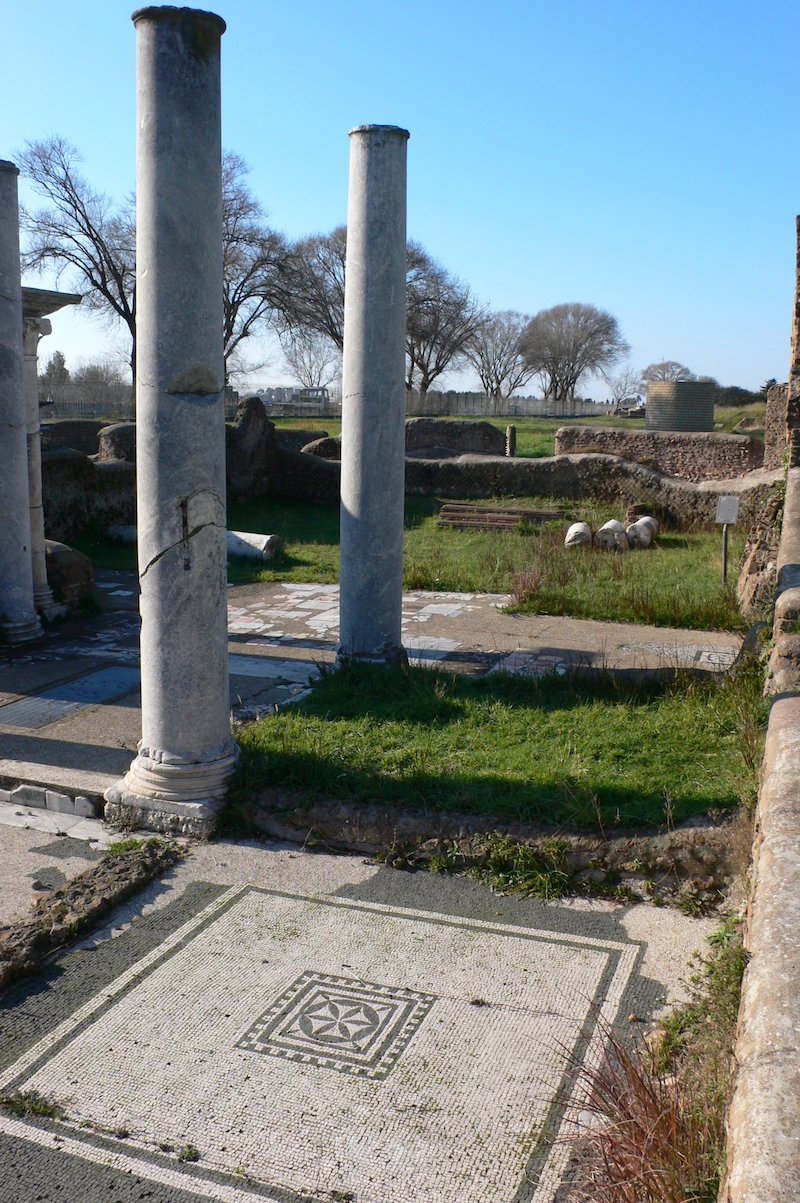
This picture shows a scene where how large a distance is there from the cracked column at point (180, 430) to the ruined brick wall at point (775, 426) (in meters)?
12.8

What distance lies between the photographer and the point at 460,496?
2017cm

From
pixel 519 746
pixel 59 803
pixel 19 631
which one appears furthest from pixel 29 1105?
pixel 19 631

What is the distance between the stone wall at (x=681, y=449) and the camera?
19906mm

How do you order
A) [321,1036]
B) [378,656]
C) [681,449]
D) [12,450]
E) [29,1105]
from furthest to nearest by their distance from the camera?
[681,449] < [12,450] < [378,656] < [321,1036] < [29,1105]

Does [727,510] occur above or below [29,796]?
above

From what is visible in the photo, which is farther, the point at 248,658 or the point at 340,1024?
the point at 248,658

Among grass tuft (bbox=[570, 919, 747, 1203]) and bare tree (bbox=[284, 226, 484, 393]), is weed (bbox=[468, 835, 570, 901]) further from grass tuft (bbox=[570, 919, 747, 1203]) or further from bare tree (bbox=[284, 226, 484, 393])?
bare tree (bbox=[284, 226, 484, 393])

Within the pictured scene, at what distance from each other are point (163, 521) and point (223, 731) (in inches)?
45.3

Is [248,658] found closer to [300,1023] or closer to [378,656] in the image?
[378,656]

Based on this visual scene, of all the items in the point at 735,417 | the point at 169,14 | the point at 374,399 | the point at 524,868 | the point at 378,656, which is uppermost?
the point at 169,14

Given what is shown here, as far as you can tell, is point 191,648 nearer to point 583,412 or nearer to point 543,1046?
point 543,1046

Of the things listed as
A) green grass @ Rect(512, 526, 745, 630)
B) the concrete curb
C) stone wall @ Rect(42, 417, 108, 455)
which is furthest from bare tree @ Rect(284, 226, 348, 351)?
the concrete curb

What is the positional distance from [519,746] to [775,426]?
498 inches

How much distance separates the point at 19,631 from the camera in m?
9.21
